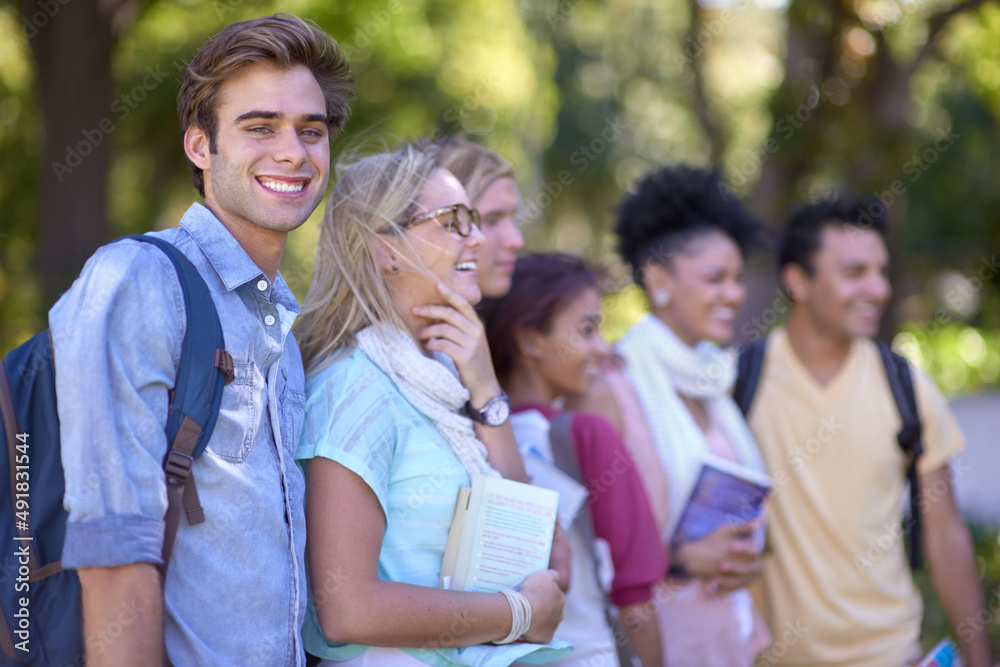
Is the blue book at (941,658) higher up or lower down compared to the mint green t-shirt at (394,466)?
lower down

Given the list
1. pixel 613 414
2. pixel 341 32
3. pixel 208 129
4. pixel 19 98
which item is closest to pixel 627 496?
pixel 613 414

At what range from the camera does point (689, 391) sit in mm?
4086

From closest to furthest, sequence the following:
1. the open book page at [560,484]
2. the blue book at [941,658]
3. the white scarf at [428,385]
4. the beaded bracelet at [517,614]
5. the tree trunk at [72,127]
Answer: the beaded bracelet at [517,614] < the white scarf at [428,385] < the open book page at [560,484] < the blue book at [941,658] < the tree trunk at [72,127]

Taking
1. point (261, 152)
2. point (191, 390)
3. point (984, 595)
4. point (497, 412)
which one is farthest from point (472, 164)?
point (984, 595)

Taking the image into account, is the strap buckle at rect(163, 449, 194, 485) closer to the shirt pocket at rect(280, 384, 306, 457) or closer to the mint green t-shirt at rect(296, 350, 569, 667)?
the shirt pocket at rect(280, 384, 306, 457)

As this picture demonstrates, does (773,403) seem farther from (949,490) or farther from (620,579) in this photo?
(620,579)

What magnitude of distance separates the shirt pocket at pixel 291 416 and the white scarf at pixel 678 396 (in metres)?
1.84

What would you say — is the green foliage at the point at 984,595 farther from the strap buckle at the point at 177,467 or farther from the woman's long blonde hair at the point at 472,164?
the strap buckle at the point at 177,467

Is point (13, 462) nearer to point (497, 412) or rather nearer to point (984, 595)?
point (497, 412)

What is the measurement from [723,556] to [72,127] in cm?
815

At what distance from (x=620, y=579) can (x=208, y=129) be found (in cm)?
195

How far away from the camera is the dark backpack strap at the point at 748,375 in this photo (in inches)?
174

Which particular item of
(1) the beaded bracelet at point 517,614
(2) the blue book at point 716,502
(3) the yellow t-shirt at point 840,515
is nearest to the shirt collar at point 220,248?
(1) the beaded bracelet at point 517,614

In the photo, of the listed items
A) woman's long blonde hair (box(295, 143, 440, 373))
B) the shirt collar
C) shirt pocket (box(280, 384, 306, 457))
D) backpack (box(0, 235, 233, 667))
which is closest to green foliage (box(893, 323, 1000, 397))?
woman's long blonde hair (box(295, 143, 440, 373))
